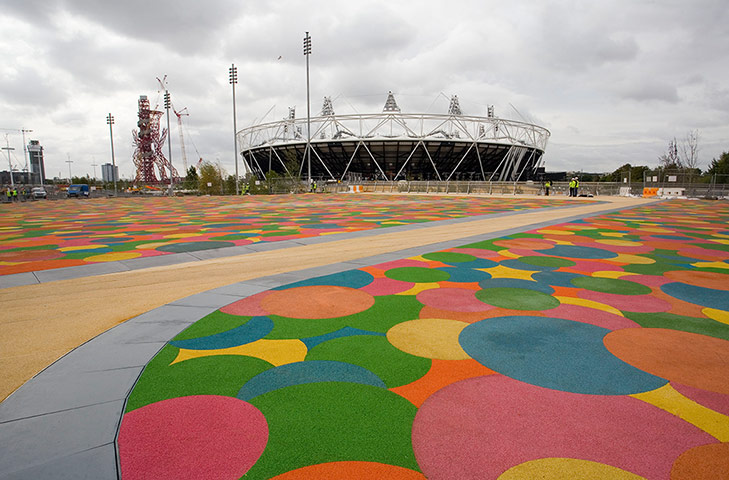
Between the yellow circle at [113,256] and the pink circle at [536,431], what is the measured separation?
6.23m

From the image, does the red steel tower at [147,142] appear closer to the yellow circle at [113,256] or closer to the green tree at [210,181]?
the green tree at [210,181]

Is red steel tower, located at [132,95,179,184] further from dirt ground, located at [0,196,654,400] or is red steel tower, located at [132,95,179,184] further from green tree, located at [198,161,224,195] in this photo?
dirt ground, located at [0,196,654,400]

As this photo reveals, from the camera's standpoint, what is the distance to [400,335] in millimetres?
3271

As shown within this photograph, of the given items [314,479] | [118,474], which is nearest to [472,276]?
[314,479]

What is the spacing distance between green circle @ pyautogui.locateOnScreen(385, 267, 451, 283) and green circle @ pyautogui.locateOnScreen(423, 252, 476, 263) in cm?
75

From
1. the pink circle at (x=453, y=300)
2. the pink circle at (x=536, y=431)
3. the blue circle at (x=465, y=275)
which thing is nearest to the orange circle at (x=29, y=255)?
the pink circle at (x=453, y=300)

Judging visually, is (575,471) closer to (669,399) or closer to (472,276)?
(669,399)

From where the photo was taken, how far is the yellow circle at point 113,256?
6.40 m

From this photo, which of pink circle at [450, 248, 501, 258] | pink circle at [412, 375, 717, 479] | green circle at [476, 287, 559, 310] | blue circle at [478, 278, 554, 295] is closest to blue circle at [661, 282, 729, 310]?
blue circle at [478, 278, 554, 295]

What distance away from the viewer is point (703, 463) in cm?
178

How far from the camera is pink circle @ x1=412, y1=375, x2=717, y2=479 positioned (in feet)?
5.91

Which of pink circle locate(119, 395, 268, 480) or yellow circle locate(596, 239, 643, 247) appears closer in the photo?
pink circle locate(119, 395, 268, 480)

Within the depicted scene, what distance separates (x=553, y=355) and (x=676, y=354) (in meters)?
0.93

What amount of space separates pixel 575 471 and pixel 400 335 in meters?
1.68
